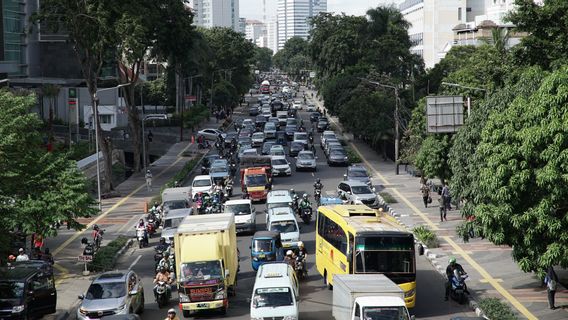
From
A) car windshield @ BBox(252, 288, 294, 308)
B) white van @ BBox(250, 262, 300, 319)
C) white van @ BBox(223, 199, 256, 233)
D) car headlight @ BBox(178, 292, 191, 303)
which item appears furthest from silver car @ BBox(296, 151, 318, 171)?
car windshield @ BBox(252, 288, 294, 308)

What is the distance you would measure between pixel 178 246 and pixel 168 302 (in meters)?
2.39

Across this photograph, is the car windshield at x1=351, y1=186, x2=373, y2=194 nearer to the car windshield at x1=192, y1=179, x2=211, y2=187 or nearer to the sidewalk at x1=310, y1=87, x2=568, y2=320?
the sidewalk at x1=310, y1=87, x2=568, y2=320

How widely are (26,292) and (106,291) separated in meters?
2.32

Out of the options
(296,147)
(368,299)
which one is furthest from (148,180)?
(368,299)

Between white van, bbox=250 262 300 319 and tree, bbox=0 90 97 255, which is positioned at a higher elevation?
tree, bbox=0 90 97 255

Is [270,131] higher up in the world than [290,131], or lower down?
higher up

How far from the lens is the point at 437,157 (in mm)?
48812

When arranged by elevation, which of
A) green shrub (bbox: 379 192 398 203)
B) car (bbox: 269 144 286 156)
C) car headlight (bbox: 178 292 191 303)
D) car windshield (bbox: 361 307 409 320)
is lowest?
green shrub (bbox: 379 192 398 203)

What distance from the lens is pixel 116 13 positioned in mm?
57594

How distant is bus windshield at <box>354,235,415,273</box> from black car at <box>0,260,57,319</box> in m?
9.65

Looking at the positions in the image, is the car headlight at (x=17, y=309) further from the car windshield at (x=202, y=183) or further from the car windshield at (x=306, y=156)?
the car windshield at (x=306, y=156)

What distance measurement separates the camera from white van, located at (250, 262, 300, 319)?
25.2 meters

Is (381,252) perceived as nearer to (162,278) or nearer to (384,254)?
(384,254)

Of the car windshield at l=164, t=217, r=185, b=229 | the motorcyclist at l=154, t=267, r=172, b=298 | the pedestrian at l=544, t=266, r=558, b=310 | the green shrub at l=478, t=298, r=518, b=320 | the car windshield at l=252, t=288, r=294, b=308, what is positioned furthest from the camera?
the car windshield at l=164, t=217, r=185, b=229
